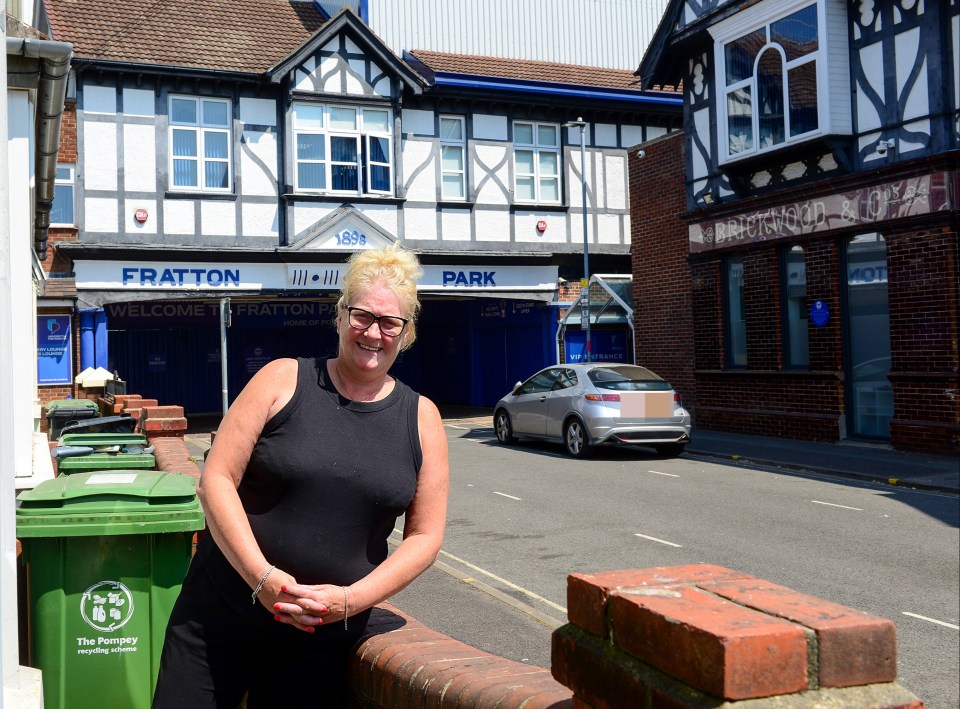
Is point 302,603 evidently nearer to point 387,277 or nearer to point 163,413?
point 387,277

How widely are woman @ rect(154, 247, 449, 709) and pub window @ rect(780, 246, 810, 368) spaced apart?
1521 centimetres

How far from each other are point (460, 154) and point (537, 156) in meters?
2.06

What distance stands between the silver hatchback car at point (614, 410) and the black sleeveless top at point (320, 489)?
490 inches

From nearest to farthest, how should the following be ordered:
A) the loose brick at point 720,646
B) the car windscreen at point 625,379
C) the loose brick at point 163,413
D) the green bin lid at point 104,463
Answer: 1. the loose brick at point 720,646
2. the green bin lid at point 104,463
3. the loose brick at point 163,413
4. the car windscreen at point 625,379

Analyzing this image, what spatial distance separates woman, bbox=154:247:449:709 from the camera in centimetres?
259

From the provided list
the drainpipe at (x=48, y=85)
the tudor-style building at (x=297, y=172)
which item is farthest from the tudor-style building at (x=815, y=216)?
the drainpipe at (x=48, y=85)

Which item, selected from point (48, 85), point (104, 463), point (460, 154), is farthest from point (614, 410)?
point (104, 463)

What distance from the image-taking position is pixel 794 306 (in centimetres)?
1722

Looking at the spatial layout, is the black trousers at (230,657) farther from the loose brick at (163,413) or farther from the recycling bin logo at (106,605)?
the loose brick at (163,413)

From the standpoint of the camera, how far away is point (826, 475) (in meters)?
13.2

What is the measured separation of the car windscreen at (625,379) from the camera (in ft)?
50.0

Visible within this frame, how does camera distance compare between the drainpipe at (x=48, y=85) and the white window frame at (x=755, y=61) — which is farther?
the white window frame at (x=755, y=61)

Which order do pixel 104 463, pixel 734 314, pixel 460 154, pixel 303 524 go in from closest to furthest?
pixel 303 524, pixel 104 463, pixel 734 314, pixel 460 154

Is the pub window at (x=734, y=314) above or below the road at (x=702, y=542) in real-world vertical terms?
above
